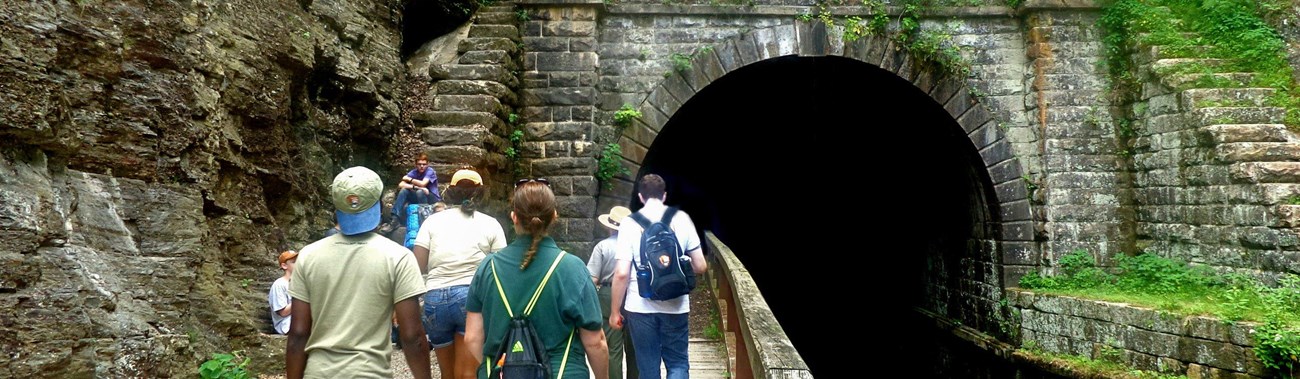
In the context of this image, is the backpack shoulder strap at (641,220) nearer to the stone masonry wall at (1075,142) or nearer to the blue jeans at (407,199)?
the blue jeans at (407,199)

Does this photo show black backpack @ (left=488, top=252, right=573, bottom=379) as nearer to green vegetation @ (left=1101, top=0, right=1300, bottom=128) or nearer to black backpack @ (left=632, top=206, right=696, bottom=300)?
black backpack @ (left=632, top=206, right=696, bottom=300)

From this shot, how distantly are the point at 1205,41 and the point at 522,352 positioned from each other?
10.0 m

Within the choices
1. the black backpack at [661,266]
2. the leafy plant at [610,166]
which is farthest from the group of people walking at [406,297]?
the leafy plant at [610,166]

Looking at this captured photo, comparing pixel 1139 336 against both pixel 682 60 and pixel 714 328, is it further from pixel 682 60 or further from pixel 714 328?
pixel 682 60

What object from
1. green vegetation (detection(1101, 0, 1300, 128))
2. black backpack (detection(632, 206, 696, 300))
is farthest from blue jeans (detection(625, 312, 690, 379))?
green vegetation (detection(1101, 0, 1300, 128))

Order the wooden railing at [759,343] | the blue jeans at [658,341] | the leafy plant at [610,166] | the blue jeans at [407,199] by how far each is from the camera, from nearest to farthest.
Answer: the wooden railing at [759,343] → the blue jeans at [658,341] → the blue jeans at [407,199] → the leafy plant at [610,166]

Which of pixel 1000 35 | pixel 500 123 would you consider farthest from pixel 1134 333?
pixel 500 123

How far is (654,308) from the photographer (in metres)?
4.73

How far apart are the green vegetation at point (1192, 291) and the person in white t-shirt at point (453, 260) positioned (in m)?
6.56

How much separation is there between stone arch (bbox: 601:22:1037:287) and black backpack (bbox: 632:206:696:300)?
6.03m

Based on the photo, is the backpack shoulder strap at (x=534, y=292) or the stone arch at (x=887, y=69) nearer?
the backpack shoulder strap at (x=534, y=292)

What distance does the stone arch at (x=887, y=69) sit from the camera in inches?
419

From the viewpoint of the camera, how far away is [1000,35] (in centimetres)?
1082

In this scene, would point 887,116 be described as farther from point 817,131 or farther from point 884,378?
point 884,378
